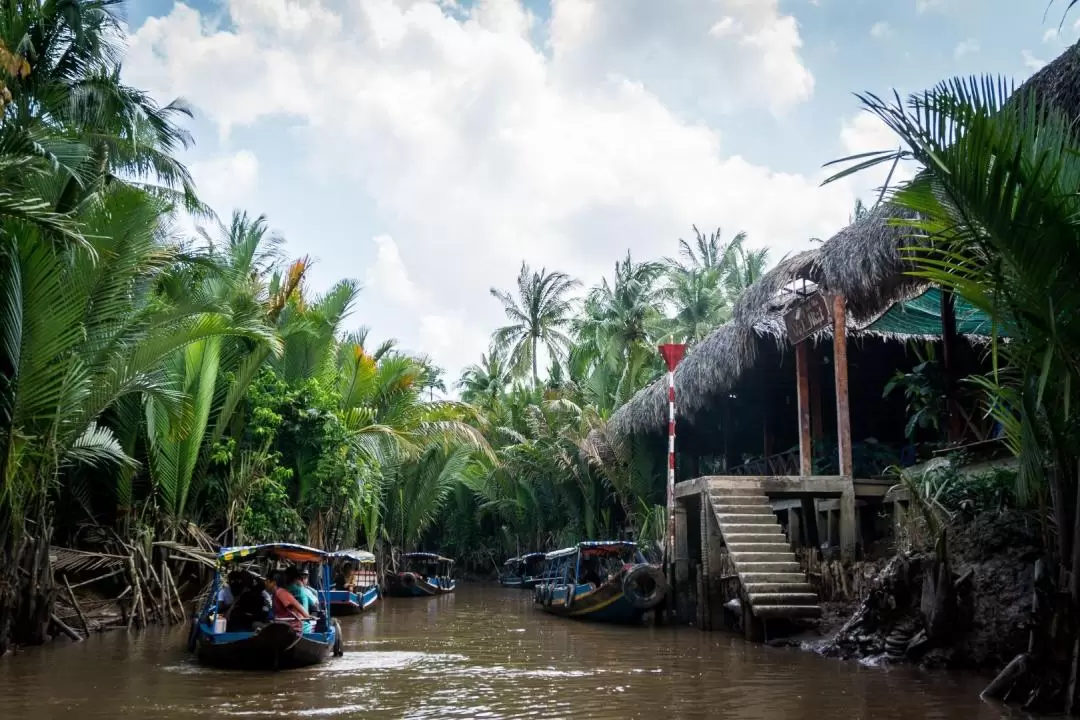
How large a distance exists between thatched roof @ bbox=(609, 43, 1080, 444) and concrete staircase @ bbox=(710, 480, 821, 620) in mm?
2559

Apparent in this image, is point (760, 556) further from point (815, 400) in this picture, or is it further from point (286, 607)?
point (286, 607)

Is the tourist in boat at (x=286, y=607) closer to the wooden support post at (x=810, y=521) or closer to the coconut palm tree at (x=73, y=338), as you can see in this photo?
the coconut palm tree at (x=73, y=338)

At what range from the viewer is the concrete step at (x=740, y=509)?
1305cm

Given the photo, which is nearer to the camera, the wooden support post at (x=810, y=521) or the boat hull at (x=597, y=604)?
the wooden support post at (x=810, y=521)

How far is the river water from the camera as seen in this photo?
7453 mm

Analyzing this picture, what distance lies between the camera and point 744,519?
42.7 ft

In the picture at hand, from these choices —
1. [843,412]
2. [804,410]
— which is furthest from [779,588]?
[804,410]

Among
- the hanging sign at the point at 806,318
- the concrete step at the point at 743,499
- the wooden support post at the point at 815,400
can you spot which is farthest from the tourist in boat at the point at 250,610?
the wooden support post at the point at 815,400

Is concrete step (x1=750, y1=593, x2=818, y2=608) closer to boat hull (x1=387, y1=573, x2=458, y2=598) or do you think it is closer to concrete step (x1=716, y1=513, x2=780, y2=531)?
concrete step (x1=716, y1=513, x2=780, y2=531)

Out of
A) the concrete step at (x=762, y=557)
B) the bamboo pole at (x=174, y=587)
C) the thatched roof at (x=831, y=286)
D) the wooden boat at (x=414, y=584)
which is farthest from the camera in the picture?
the wooden boat at (x=414, y=584)

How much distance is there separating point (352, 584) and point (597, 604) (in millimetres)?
6492

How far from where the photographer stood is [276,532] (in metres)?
16.3

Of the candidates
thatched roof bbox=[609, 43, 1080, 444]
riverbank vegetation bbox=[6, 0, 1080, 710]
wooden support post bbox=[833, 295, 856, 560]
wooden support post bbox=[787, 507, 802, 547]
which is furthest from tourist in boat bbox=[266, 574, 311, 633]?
wooden support post bbox=[787, 507, 802, 547]

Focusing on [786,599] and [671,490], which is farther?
[671,490]
